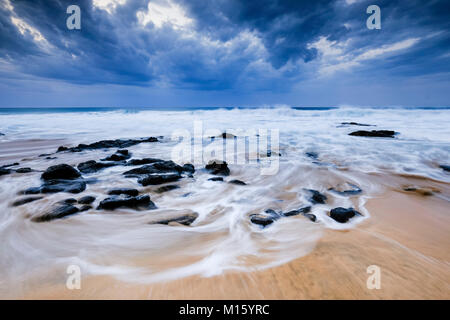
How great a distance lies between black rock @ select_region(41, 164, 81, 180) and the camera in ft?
13.9

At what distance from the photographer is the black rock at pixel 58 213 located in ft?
8.84

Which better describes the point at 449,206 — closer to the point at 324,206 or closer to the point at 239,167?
the point at 324,206

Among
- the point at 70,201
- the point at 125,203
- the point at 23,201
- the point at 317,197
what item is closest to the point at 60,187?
the point at 23,201

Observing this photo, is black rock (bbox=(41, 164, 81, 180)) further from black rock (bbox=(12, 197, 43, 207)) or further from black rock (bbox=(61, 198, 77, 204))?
black rock (bbox=(61, 198, 77, 204))

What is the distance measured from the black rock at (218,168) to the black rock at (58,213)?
2988 mm

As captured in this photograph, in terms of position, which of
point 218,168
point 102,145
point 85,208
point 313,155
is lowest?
point 85,208

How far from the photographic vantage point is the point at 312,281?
1.58 metres

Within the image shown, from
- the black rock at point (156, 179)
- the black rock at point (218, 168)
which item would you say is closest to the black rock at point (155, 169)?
the black rock at point (156, 179)

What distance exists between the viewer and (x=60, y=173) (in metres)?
4.31

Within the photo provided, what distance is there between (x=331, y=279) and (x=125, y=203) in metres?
2.87

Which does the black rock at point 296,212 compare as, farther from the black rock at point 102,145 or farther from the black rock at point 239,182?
the black rock at point 102,145

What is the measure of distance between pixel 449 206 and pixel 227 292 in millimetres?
3919

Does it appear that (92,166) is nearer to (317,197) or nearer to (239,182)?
(239,182)

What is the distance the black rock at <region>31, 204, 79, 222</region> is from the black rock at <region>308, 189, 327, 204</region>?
146 inches
